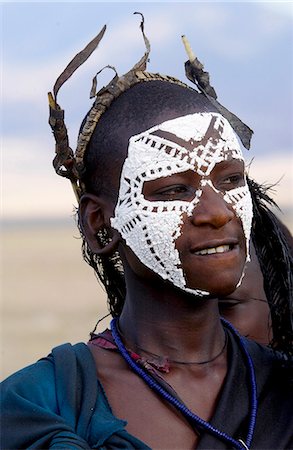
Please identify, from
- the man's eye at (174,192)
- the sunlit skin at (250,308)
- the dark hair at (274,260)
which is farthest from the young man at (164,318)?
the sunlit skin at (250,308)

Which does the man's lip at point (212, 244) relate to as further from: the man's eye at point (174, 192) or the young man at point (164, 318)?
the man's eye at point (174, 192)

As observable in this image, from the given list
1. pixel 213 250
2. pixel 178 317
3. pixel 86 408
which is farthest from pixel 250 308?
pixel 86 408

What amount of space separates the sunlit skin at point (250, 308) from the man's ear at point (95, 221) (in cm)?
96

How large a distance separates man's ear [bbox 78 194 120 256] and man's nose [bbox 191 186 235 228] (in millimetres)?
372

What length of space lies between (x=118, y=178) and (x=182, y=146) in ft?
0.83

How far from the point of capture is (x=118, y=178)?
11.6 ft

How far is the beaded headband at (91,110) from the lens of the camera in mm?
3672

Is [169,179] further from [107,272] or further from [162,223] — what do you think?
[107,272]

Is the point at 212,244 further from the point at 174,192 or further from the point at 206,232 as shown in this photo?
the point at 174,192

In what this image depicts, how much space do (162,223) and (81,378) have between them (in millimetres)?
552

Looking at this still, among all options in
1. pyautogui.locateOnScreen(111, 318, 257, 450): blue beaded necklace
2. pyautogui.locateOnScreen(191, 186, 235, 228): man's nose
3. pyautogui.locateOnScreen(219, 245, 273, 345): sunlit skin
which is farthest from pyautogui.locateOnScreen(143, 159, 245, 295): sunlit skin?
pyautogui.locateOnScreen(219, 245, 273, 345): sunlit skin

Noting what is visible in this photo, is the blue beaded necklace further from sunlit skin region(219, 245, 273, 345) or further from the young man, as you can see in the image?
sunlit skin region(219, 245, 273, 345)

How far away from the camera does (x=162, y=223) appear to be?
3.39 m

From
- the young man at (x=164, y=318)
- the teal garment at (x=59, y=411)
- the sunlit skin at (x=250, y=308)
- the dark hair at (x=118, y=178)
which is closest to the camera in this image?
the teal garment at (x=59, y=411)
